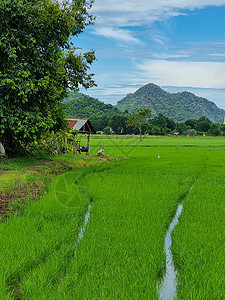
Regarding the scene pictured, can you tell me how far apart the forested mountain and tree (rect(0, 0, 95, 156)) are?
5384 centimetres

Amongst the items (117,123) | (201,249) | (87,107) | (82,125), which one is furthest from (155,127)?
(201,249)

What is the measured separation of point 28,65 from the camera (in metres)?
9.95

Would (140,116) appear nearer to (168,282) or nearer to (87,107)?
(87,107)

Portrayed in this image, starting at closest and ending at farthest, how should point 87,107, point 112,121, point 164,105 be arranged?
point 112,121, point 87,107, point 164,105

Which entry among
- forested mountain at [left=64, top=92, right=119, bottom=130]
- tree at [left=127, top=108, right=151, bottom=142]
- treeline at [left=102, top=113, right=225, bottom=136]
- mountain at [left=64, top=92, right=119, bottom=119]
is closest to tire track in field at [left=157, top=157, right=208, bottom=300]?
tree at [left=127, top=108, right=151, bottom=142]

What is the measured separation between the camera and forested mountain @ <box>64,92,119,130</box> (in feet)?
225

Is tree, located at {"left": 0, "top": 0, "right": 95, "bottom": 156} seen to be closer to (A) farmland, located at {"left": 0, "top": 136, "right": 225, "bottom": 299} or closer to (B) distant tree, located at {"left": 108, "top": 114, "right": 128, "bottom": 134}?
(A) farmland, located at {"left": 0, "top": 136, "right": 225, "bottom": 299}

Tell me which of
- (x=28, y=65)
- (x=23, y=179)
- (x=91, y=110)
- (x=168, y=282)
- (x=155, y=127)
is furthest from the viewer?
(x=91, y=110)

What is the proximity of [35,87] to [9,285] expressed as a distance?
7974 millimetres

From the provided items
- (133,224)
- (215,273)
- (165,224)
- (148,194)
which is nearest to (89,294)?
(215,273)

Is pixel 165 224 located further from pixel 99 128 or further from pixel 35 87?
pixel 99 128

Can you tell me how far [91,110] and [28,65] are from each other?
225 feet

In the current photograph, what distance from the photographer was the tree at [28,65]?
9203mm

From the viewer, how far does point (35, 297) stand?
255 centimetres
